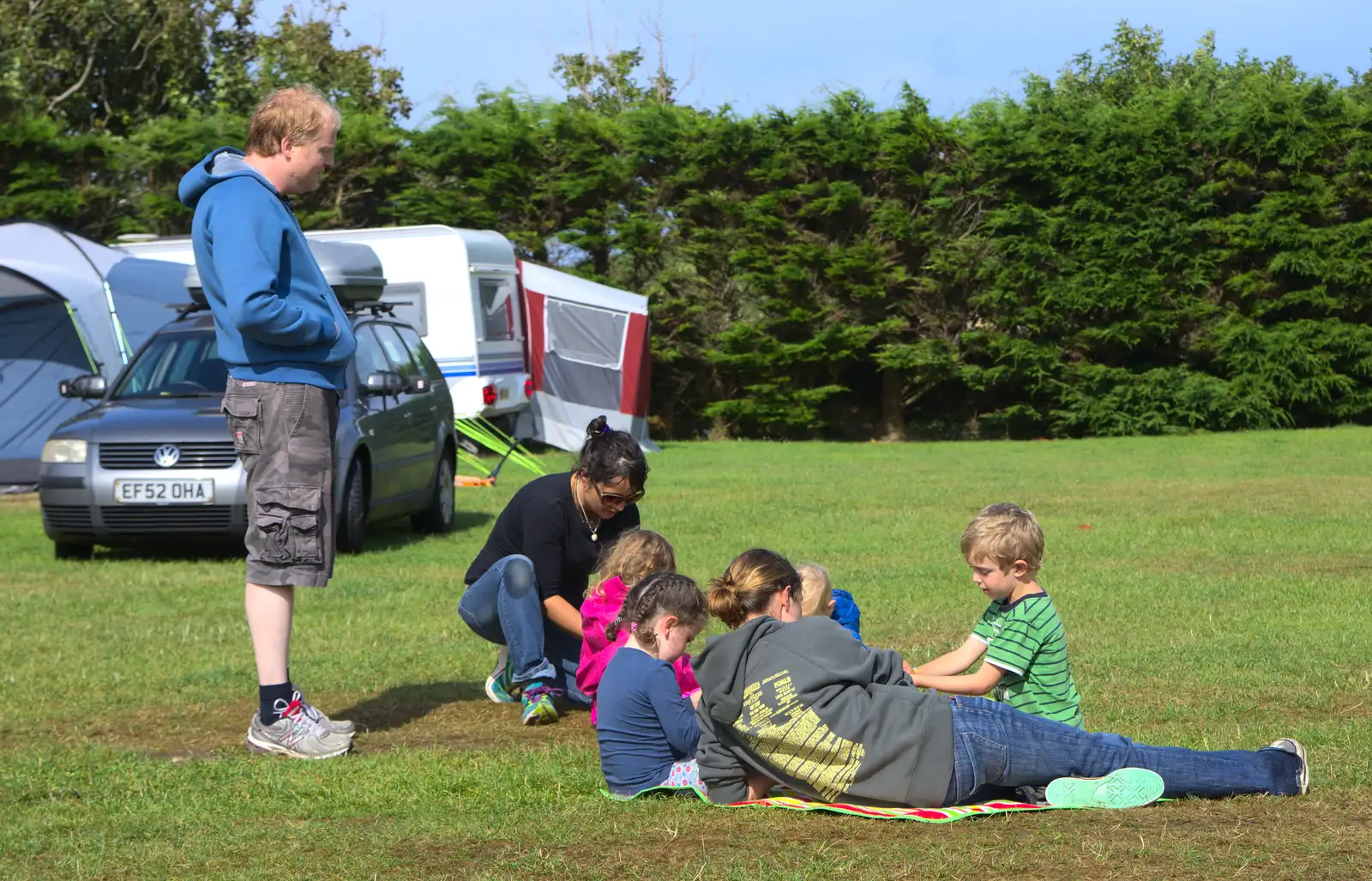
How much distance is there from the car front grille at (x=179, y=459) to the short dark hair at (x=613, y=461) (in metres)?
5.34

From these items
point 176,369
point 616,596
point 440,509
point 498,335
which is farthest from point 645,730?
point 498,335

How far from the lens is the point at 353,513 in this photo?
1056cm

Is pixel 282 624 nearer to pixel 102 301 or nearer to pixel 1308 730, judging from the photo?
pixel 1308 730

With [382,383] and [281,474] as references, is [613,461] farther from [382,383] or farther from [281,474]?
[382,383]

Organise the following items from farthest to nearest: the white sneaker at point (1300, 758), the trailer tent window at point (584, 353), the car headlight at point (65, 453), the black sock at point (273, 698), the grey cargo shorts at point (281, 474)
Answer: the trailer tent window at point (584, 353)
the car headlight at point (65, 453)
the black sock at point (273, 698)
the grey cargo shorts at point (281, 474)
the white sneaker at point (1300, 758)

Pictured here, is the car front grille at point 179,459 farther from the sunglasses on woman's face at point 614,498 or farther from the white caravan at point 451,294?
the white caravan at point 451,294

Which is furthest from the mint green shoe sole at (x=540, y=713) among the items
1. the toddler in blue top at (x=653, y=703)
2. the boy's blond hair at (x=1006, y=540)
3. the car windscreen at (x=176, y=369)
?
the car windscreen at (x=176, y=369)

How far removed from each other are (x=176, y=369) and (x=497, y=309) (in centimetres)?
820

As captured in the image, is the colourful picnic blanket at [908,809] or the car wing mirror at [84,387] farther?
the car wing mirror at [84,387]

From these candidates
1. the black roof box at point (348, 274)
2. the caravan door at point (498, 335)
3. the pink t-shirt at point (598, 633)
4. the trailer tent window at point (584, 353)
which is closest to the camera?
the pink t-shirt at point (598, 633)

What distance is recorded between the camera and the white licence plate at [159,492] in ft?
33.2

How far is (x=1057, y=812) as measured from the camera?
418 centimetres

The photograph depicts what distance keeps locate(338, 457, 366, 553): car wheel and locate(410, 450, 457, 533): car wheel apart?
1.29 metres

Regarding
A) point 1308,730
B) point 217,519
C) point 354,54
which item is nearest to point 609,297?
point 217,519
